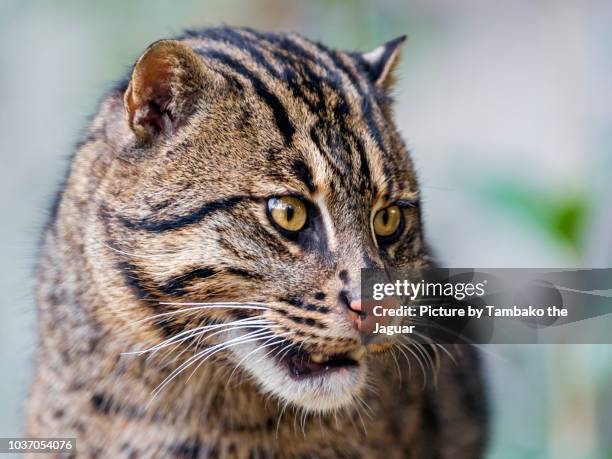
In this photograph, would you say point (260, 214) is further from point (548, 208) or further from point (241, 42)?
point (548, 208)

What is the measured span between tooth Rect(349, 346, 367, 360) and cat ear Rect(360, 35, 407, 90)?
82 centimetres

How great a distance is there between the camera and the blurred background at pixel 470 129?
2918mm

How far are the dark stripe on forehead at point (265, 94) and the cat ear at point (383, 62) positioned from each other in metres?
0.43

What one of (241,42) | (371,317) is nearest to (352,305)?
(371,317)

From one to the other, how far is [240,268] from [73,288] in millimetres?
625

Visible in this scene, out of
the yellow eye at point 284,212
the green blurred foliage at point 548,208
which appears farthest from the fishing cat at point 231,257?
the green blurred foliage at point 548,208

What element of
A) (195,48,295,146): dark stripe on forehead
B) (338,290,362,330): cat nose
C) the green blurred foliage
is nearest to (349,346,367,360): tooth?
(338,290,362,330): cat nose

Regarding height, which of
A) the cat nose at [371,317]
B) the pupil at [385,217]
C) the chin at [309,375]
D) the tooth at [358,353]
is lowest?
the chin at [309,375]

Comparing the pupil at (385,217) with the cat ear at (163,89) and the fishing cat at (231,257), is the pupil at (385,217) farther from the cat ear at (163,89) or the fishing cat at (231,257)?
the cat ear at (163,89)

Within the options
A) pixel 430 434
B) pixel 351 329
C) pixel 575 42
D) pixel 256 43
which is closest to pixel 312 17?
pixel 575 42

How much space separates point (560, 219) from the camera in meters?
2.81

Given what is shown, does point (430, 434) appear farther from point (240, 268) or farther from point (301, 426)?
point (240, 268)

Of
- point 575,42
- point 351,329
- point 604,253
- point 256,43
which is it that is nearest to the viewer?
point 351,329

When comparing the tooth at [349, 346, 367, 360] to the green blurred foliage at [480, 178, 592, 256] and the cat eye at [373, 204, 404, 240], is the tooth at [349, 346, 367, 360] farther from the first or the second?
the green blurred foliage at [480, 178, 592, 256]
